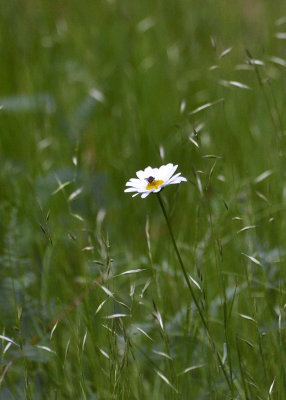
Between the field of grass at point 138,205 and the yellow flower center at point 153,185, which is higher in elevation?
the yellow flower center at point 153,185

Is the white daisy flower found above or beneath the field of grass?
above

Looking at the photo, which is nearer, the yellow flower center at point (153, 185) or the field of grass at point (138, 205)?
the yellow flower center at point (153, 185)

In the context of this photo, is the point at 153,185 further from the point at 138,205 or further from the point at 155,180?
the point at 138,205

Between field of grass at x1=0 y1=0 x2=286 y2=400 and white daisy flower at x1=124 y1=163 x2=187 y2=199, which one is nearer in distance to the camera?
white daisy flower at x1=124 y1=163 x2=187 y2=199

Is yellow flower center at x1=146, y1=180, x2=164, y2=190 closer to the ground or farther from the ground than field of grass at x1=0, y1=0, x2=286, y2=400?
farther from the ground

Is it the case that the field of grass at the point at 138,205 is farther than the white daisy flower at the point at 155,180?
Yes

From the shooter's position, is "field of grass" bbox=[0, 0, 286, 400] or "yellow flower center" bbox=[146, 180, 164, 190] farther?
"field of grass" bbox=[0, 0, 286, 400]

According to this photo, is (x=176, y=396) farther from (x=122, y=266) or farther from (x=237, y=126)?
(x=237, y=126)

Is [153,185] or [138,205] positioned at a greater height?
[153,185]

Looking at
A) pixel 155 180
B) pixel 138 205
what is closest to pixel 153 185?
pixel 155 180
